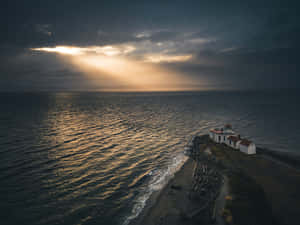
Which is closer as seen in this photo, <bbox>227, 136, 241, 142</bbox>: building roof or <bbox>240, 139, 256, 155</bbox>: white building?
<bbox>240, 139, 256, 155</bbox>: white building

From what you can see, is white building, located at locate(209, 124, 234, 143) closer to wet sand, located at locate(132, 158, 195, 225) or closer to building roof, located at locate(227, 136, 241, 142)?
building roof, located at locate(227, 136, 241, 142)

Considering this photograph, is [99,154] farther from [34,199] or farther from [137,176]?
[34,199]

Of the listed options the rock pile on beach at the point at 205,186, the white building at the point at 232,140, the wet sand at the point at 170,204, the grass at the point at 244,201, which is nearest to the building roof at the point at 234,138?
the white building at the point at 232,140

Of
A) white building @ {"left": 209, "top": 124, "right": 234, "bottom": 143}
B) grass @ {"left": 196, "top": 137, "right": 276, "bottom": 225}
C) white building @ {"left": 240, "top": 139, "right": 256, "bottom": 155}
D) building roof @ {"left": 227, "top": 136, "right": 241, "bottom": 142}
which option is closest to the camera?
grass @ {"left": 196, "top": 137, "right": 276, "bottom": 225}

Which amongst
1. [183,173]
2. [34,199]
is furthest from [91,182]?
[183,173]

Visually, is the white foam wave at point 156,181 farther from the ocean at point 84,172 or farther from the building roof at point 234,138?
the building roof at point 234,138

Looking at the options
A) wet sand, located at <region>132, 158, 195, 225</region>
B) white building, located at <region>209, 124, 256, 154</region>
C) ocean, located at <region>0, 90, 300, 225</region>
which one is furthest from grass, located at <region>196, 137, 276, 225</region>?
ocean, located at <region>0, 90, 300, 225</region>

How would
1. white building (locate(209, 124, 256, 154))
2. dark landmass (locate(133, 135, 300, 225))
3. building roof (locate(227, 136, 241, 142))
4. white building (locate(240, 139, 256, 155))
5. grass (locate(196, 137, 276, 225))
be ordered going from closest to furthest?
grass (locate(196, 137, 276, 225)), dark landmass (locate(133, 135, 300, 225)), white building (locate(240, 139, 256, 155)), white building (locate(209, 124, 256, 154)), building roof (locate(227, 136, 241, 142))

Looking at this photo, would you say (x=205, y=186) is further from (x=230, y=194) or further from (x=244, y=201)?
(x=244, y=201)
